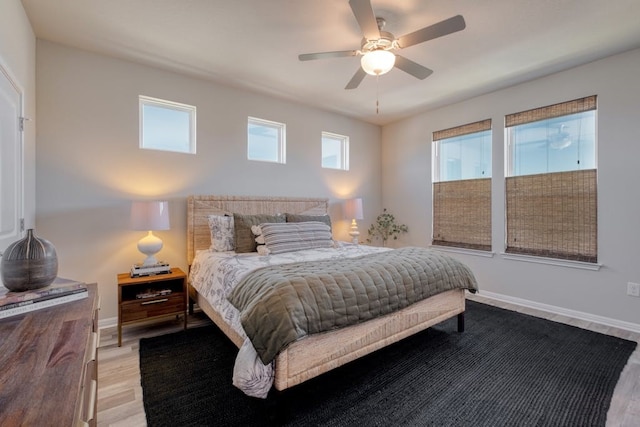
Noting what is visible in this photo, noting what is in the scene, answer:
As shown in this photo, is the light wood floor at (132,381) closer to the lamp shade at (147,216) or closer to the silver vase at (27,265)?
the silver vase at (27,265)

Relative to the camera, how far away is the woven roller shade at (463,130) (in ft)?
12.9

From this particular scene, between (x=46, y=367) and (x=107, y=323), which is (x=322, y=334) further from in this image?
(x=107, y=323)

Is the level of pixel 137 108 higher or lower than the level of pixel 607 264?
higher

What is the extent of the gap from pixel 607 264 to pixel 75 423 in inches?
165

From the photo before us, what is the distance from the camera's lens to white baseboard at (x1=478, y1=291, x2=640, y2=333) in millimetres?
2871

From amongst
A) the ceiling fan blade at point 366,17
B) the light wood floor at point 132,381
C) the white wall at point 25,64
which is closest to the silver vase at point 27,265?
the light wood floor at point 132,381

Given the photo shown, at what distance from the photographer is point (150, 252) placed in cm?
285

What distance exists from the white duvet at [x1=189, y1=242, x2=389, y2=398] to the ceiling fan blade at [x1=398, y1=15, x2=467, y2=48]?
1800 millimetres

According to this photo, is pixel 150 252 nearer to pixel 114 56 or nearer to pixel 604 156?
pixel 114 56

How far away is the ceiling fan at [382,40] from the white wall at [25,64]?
1895 mm

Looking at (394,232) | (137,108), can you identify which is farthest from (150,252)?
(394,232)

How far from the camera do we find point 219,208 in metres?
3.45

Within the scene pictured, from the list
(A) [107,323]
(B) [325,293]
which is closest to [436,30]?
(B) [325,293]

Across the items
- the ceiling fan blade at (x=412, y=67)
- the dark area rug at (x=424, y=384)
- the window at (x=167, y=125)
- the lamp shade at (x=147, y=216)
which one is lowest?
the dark area rug at (x=424, y=384)
